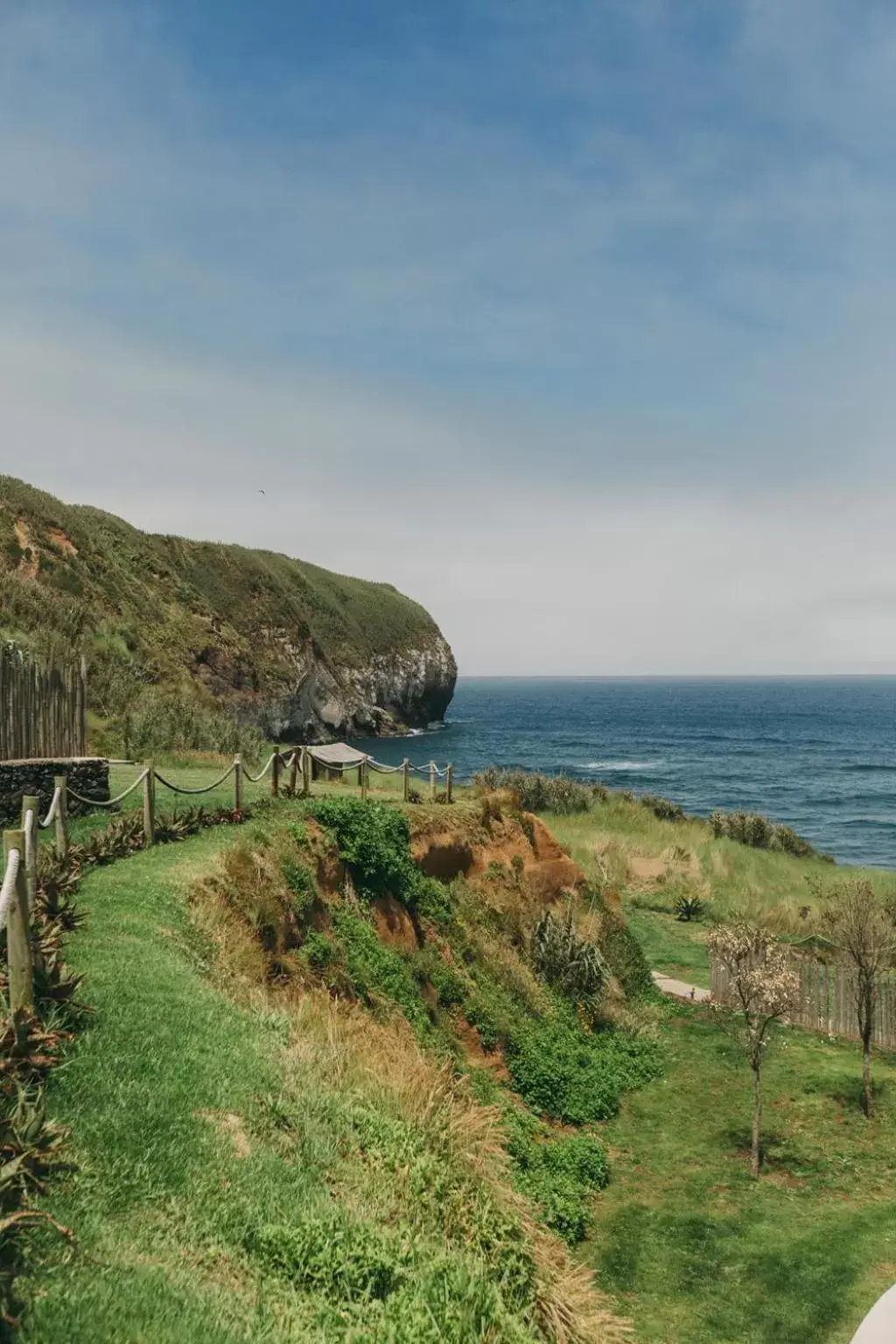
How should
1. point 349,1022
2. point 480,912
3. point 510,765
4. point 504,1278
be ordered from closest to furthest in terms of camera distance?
1. point 504,1278
2. point 349,1022
3. point 480,912
4. point 510,765

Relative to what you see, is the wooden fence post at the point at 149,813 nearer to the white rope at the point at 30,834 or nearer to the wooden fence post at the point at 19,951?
the white rope at the point at 30,834

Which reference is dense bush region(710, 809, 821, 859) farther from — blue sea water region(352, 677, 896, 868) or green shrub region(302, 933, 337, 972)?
green shrub region(302, 933, 337, 972)

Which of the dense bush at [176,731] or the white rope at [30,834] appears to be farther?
the dense bush at [176,731]

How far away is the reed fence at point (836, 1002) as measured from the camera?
1783 cm

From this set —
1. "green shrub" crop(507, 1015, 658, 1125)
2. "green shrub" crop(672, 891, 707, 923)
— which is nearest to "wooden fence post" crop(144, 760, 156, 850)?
"green shrub" crop(507, 1015, 658, 1125)

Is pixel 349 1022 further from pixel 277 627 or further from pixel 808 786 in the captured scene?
pixel 277 627

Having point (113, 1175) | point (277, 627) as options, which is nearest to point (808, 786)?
point (277, 627)

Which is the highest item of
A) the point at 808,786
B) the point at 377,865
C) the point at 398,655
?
the point at 398,655

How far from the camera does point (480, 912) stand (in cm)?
1966

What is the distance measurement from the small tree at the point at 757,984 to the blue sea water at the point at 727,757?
115ft

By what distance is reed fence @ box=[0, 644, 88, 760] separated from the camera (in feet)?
52.3

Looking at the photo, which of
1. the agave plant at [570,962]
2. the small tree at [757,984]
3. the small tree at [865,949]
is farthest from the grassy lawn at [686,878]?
the small tree at [757,984]

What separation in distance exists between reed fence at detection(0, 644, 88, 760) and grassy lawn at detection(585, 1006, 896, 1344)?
12.2 m

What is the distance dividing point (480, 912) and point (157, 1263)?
14982 mm
